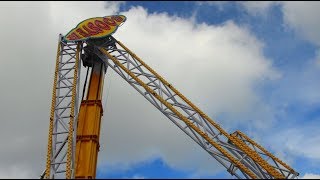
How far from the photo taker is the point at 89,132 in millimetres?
32812

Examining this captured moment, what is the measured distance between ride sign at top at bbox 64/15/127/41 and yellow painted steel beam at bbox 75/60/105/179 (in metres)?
3.70

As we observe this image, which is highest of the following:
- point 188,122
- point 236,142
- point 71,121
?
point 188,122

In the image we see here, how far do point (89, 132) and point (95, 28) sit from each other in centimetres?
937

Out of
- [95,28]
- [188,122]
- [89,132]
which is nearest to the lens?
[89,132]

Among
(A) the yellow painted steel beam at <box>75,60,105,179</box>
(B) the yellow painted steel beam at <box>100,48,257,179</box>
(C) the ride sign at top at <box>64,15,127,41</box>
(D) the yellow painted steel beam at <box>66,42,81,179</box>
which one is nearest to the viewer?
(D) the yellow painted steel beam at <box>66,42,81,179</box>

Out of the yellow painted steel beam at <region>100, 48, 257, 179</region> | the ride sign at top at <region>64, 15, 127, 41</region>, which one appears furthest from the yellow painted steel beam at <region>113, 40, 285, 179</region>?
the ride sign at top at <region>64, 15, 127, 41</region>

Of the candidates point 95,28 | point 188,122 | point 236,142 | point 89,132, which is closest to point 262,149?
point 236,142

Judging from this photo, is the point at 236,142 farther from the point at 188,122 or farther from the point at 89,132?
the point at 89,132

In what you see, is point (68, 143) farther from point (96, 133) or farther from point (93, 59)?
point (93, 59)

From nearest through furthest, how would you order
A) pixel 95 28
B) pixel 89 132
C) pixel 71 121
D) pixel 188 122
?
pixel 71 121 → pixel 89 132 → pixel 188 122 → pixel 95 28

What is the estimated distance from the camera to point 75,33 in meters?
37.7

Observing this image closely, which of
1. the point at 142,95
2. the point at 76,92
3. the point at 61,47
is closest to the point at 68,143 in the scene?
the point at 76,92

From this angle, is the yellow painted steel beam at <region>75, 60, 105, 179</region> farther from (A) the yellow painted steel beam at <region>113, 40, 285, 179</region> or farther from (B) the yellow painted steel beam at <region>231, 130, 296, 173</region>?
(B) the yellow painted steel beam at <region>231, 130, 296, 173</region>

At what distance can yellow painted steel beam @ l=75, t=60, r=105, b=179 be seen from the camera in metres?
31.4
